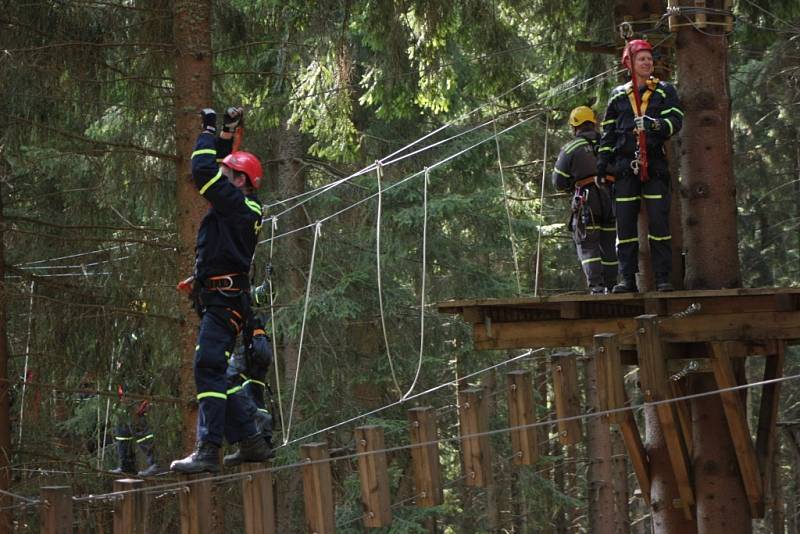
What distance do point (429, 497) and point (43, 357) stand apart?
18.3ft

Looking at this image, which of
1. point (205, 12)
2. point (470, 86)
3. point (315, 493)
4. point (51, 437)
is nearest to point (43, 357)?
point (51, 437)

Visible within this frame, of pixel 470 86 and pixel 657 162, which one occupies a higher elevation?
pixel 470 86

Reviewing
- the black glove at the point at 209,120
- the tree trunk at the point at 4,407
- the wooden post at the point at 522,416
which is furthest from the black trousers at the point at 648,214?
the tree trunk at the point at 4,407

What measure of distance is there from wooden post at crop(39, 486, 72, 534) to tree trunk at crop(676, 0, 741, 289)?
417cm

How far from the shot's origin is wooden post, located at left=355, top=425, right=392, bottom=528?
5172 millimetres

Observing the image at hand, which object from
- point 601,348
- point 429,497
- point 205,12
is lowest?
point 429,497

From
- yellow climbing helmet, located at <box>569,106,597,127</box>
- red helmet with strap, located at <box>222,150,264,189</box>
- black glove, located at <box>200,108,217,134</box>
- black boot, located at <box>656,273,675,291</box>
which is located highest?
yellow climbing helmet, located at <box>569,106,597,127</box>

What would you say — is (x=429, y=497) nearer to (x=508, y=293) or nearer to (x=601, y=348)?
(x=601, y=348)

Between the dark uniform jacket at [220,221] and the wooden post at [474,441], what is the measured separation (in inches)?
49.7

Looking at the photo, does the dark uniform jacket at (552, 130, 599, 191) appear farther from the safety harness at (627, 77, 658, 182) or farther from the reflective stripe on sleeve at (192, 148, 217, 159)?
the reflective stripe on sleeve at (192, 148, 217, 159)

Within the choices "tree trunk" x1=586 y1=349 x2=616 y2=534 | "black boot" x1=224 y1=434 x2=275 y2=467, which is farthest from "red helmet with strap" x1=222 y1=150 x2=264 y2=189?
"tree trunk" x1=586 y1=349 x2=616 y2=534

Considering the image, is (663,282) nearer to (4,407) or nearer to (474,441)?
(474,441)

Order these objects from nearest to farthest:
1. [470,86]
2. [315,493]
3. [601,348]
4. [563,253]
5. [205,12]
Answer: [315,493], [601,348], [205,12], [470,86], [563,253]

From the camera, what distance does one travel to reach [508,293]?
15.0 metres
